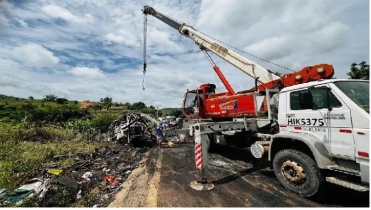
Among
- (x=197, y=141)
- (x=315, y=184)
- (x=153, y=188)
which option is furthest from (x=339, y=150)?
(x=153, y=188)

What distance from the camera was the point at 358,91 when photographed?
174 inches

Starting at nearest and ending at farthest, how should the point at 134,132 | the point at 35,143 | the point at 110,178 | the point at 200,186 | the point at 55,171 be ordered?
1. the point at 200,186
2. the point at 110,178
3. the point at 55,171
4. the point at 35,143
5. the point at 134,132

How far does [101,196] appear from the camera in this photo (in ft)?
17.7

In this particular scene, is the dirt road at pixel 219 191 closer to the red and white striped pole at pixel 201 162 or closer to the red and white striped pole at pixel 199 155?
the red and white striped pole at pixel 201 162

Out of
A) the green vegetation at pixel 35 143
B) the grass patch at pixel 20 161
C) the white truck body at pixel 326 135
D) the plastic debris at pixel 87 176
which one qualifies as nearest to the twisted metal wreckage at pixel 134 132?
the green vegetation at pixel 35 143

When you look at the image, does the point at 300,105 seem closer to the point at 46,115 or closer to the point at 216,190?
the point at 216,190

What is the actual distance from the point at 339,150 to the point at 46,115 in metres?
28.6

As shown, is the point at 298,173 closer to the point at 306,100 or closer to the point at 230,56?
the point at 306,100

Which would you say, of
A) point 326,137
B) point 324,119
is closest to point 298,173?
point 326,137

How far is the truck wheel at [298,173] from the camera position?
448cm

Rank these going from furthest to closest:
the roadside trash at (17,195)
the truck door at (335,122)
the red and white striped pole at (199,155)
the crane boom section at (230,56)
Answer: the crane boom section at (230,56) → the red and white striped pole at (199,155) → the roadside trash at (17,195) → the truck door at (335,122)

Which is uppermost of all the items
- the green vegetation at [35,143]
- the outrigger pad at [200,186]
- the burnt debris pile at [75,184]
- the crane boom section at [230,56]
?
the crane boom section at [230,56]

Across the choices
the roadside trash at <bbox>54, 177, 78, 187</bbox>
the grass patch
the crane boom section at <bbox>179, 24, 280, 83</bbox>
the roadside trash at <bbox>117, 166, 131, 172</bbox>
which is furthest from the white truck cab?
the grass patch

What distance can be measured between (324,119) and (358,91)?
83cm
